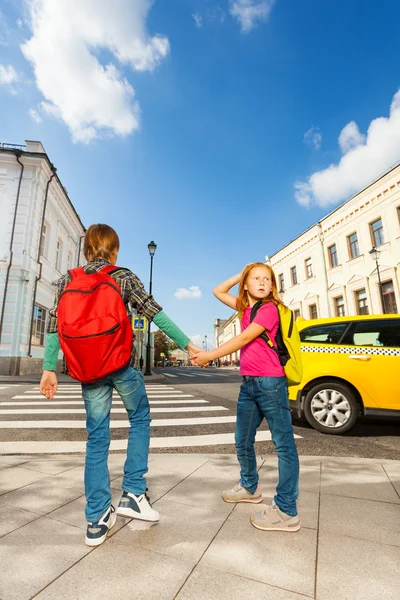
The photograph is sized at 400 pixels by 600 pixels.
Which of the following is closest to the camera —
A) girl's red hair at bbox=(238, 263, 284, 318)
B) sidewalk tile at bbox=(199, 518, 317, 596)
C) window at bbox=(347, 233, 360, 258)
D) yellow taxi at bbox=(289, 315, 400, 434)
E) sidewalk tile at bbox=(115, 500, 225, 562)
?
sidewalk tile at bbox=(199, 518, 317, 596)

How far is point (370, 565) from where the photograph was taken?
5.53 feet

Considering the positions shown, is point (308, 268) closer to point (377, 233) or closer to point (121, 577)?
point (377, 233)

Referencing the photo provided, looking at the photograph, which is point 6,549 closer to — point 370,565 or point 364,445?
point 370,565

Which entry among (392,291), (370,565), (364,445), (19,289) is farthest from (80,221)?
(370,565)

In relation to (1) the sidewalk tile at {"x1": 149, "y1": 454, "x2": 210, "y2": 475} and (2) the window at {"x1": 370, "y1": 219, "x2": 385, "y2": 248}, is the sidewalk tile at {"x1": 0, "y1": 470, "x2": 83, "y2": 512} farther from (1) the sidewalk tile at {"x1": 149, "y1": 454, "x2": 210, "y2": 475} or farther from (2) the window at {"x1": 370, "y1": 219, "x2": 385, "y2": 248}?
(2) the window at {"x1": 370, "y1": 219, "x2": 385, "y2": 248}

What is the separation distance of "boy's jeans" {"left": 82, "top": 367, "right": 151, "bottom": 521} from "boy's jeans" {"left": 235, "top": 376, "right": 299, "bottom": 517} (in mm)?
683

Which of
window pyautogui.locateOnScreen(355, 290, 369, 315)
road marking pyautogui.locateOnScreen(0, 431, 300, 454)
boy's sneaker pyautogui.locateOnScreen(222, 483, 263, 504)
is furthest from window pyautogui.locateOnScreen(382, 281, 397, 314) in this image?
boy's sneaker pyautogui.locateOnScreen(222, 483, 263, 504)

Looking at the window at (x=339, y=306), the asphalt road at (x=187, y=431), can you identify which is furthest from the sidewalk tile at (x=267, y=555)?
the window at (x=339, y=306)

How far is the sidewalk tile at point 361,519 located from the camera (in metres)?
2.01

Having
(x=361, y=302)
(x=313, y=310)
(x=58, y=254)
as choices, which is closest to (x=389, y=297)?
(x=361, y=302)

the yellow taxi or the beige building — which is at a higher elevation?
the beige building

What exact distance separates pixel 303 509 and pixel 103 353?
1.82 meters

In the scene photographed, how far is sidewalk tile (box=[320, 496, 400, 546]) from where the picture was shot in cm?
201

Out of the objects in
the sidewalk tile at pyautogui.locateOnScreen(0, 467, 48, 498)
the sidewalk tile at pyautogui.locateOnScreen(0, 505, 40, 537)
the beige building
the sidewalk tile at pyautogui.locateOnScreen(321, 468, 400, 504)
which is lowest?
the sidewalk tile at pyautogui.locateOnScreen(321, 468, 400, 504)
